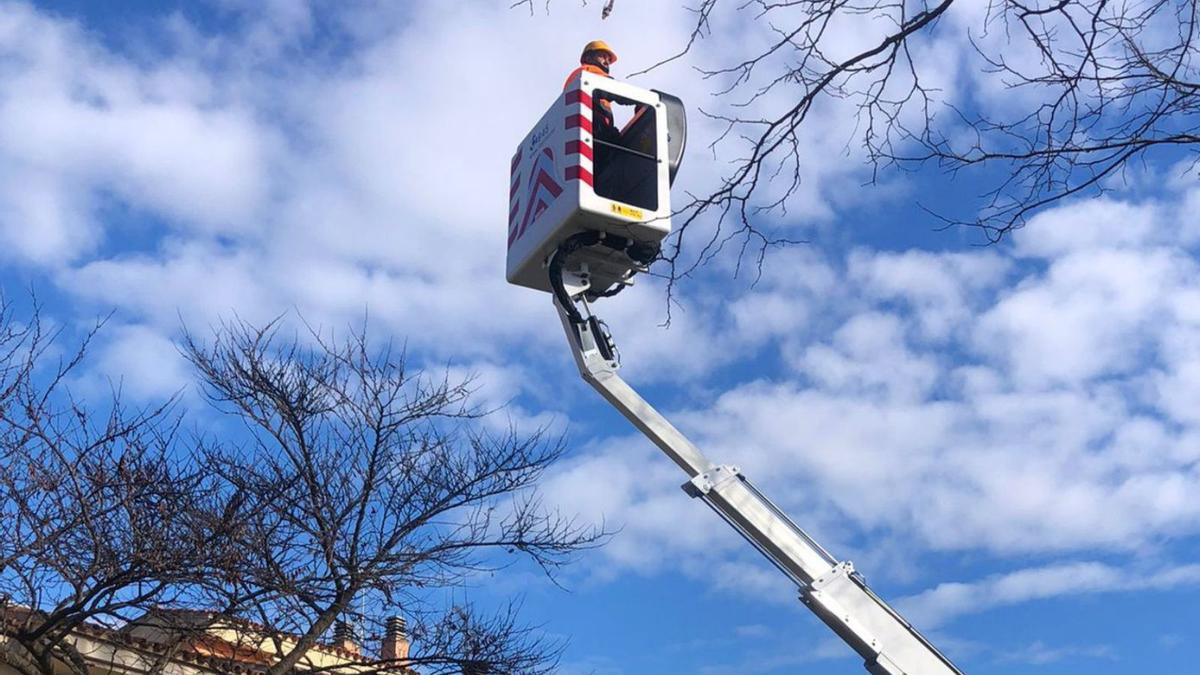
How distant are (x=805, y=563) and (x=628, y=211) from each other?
233cm

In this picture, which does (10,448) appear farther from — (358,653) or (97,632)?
(358,653)

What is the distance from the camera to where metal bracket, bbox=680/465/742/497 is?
6.70 meters

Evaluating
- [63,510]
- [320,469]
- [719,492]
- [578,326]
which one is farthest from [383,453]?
[719,492]

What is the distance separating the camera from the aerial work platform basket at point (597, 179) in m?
6.97

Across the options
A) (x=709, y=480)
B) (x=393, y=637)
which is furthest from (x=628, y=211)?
(x=393, y=637)

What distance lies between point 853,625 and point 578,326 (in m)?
2.46

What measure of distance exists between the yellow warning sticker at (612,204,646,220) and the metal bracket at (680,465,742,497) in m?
1.59

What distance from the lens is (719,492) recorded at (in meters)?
6.69

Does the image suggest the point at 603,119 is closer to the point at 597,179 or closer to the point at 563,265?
the point at 597,179

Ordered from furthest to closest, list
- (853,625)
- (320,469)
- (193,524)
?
(320,469) < (193,524) < (853,625)

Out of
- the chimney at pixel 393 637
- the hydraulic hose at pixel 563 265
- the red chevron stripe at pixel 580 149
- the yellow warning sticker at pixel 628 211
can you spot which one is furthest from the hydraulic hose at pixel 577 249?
the chimney at pixel 393 637

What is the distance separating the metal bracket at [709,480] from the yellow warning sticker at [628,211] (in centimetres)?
159

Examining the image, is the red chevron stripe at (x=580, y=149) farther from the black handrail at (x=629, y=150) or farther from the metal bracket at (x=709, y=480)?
the metal bracket at (x=709, y=480)

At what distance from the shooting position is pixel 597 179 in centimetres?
729
